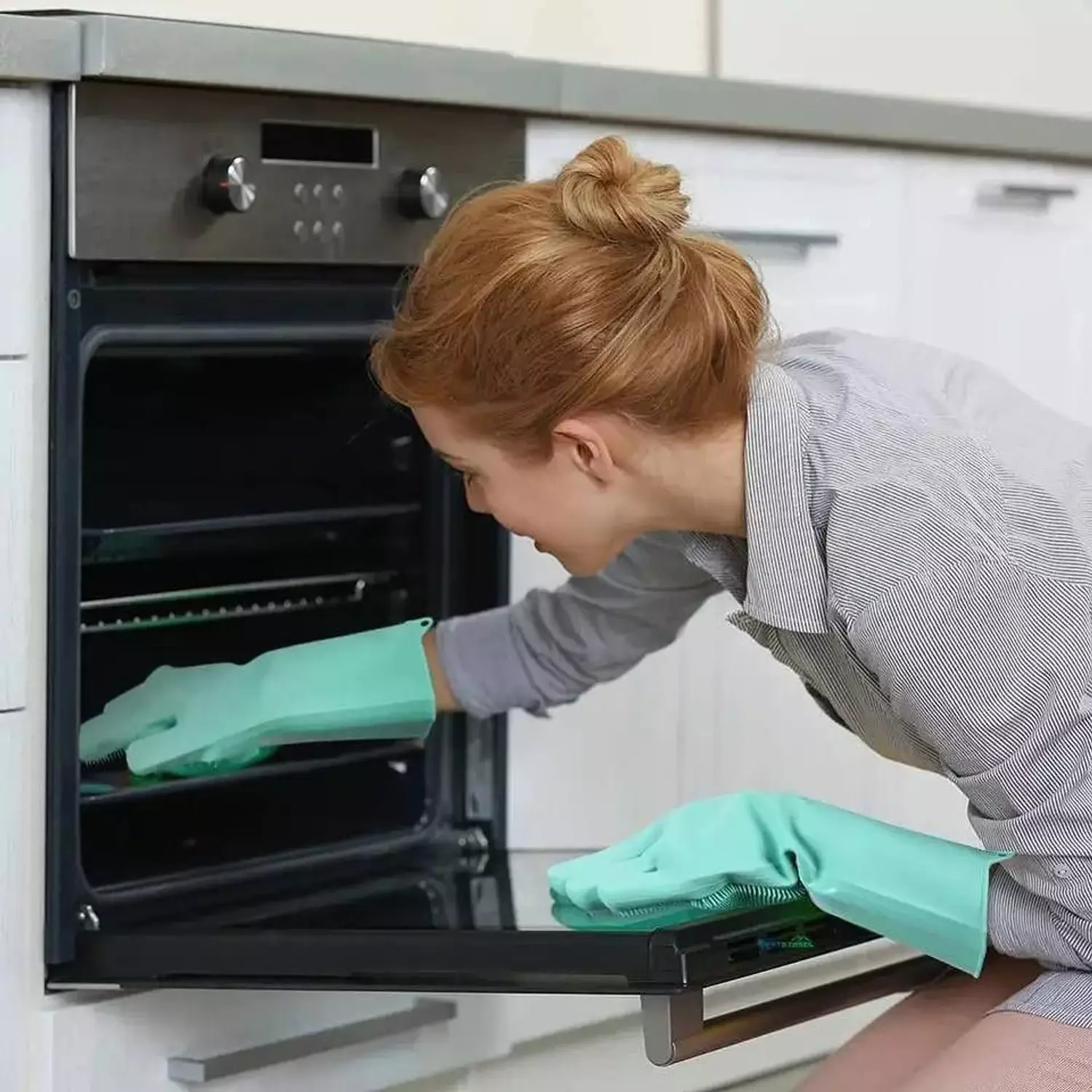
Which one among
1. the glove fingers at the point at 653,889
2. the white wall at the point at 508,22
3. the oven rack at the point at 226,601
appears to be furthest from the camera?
the white wall at the point at 508,22

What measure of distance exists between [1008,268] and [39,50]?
129 centimetres

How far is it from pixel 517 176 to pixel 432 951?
28.8 inches

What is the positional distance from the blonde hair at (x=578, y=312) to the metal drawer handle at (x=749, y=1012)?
39 cm

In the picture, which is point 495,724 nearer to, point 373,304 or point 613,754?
point 613,754

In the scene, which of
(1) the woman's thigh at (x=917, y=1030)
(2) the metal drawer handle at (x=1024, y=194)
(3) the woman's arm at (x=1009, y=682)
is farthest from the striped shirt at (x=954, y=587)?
(2) the metal drawer handle at (x=1024, y=194)

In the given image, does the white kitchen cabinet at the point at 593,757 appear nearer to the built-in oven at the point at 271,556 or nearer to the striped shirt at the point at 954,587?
the built-in oven at the point at 271,556

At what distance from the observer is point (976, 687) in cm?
143

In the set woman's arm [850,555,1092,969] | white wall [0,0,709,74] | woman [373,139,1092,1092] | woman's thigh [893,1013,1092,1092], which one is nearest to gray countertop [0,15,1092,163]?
white wall [0,0,709,74]

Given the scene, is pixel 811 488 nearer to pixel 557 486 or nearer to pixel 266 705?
pixel 557 486

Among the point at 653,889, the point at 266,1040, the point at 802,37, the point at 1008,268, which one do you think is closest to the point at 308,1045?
the point at 266,1040

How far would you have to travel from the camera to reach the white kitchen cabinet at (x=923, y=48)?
2533 millimetres

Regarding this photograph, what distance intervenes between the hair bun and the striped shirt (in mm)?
143

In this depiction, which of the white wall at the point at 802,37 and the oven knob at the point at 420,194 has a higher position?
the white wall at the point at 802,37

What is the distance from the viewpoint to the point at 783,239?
2.14 meters
